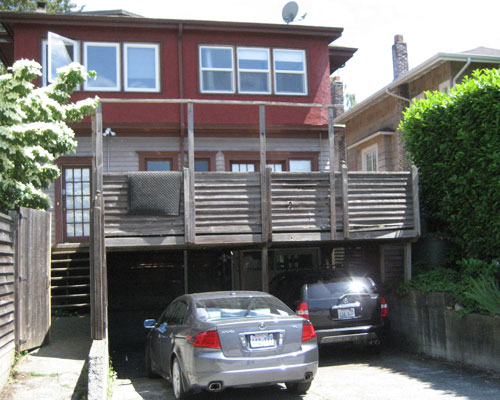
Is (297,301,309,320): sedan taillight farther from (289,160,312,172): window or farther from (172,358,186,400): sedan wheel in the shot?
(289,160,312,172): window

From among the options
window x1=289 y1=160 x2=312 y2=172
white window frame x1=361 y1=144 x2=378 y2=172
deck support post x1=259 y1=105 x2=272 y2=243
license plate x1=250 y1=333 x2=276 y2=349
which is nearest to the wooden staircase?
deck support post x1=259 y1=105 x2=272 y2=243

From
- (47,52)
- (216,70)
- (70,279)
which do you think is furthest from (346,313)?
(47,52)

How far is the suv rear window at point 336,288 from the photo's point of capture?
9.80 meters

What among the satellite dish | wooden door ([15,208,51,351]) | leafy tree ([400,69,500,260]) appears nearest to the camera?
wooden door ([15,208,51,351])

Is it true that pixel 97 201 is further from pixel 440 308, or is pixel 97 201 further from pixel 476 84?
pixel 476 84

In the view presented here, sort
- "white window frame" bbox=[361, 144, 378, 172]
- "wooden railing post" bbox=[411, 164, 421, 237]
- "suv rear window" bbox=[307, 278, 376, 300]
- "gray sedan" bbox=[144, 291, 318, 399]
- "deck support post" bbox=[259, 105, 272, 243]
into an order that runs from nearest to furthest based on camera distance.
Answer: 1. "gray sedan" bbox=[144, 291, 318, 399]
2. "suv rear window" bbox=[307, 278, 376, 300]
3. "deck support post" bbox=[259, 105, 272, 243]
4. "wooden railing post" bbox=[411, 164, 421, 237]
5. "white window frame" bbox=[361, 144, 378, 172]

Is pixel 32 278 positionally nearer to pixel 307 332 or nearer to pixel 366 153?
pixel 307 332

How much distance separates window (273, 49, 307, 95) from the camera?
16.2 meters

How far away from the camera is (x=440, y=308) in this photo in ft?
32.7

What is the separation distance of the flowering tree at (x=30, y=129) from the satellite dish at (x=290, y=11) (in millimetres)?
8066

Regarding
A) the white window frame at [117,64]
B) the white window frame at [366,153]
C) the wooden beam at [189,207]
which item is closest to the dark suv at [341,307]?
the wooden beam at [189,207]

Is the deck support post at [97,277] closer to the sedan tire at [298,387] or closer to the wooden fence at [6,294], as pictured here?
the wooden fence at [6,294]

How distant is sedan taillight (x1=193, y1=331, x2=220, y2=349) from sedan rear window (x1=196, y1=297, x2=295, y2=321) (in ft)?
1.37

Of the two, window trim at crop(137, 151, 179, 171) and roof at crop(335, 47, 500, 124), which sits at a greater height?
roof at crop(335, 47, 500, 124)
